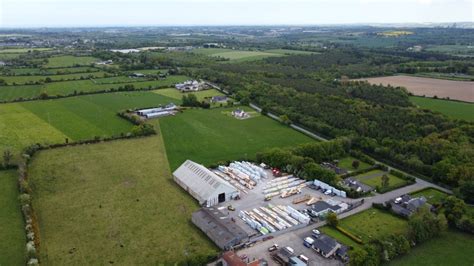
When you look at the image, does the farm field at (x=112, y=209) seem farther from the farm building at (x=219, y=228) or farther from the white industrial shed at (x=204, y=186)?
the white industrial shed at (x=204, y=186)

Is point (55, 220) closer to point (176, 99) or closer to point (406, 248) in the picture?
point (406, 248)

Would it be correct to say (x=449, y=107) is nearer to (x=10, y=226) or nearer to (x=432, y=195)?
(x=432, y=195)

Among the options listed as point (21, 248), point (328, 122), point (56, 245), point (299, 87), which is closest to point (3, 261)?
point (21, 248)

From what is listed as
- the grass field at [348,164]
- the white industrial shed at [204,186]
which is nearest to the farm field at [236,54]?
the grass field at [348,164]

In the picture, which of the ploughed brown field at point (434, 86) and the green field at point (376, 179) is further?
the ploughed brown field at point (434, 86)

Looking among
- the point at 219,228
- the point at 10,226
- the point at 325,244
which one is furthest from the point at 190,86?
the point at 325,244
